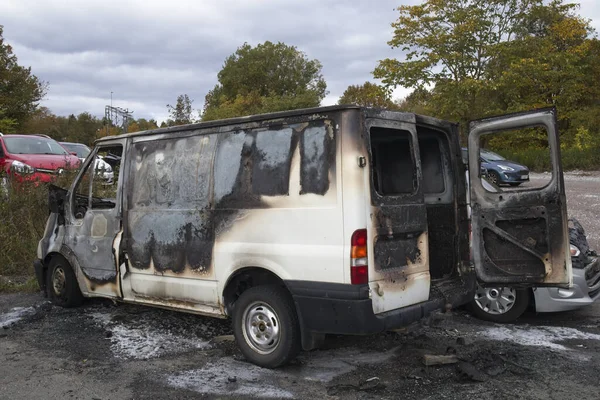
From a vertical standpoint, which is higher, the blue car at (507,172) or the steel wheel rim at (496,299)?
the blue car at (507,172)

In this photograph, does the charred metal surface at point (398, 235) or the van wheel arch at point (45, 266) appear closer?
the charred metal surface at point (398, 235)

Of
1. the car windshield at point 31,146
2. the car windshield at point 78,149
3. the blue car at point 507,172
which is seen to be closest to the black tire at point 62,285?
the car windshield at point 31,146

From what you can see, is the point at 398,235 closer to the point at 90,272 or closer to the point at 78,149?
the point at 90,272

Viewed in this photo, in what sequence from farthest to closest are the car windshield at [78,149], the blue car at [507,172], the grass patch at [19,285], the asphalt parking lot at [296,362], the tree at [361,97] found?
the tree at [361,97] < the blue car at [507,172] < the car windshield at [78,149] < the grass patch at [19,285] < the asphalt parking lot at [296,362]

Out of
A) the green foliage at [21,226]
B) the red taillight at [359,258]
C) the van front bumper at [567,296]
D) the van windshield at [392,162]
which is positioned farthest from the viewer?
the green foliage at [21,226]

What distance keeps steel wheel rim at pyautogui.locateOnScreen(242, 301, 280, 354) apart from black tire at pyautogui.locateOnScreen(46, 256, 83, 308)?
2864mm

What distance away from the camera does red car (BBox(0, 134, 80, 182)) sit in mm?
10469

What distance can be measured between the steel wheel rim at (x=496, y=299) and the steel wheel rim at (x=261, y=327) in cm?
248

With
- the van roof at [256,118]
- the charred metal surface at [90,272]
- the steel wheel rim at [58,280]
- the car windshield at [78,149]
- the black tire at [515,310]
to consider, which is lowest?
the black tire at [515,310]

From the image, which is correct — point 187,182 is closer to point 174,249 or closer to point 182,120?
point 174,249

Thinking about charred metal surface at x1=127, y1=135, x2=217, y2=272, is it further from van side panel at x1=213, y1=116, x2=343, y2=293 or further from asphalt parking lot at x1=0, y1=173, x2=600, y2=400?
asphalt parking lot at x1=0, y1=173, x2=600, y2=400

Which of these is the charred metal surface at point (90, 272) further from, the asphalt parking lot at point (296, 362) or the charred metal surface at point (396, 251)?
the charred metal surface at point (396, 251)

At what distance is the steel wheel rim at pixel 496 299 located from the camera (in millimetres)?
5629

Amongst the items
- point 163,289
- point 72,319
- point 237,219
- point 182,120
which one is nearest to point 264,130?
point 237,219
